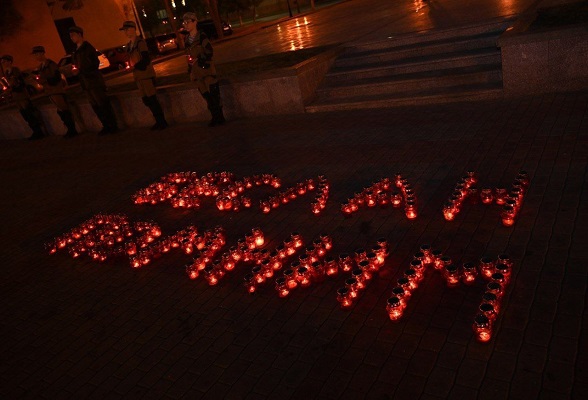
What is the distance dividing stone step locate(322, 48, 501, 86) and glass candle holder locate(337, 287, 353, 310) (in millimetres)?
7648

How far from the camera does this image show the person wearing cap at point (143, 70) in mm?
10998

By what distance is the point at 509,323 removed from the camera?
3434 millimetres

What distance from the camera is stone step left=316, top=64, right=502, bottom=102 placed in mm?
9227

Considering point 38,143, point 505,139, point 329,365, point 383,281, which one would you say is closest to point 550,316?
point 383,281

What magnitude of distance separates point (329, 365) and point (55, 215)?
6.53m

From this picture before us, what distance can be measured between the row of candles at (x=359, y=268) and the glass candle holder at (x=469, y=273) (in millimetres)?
822

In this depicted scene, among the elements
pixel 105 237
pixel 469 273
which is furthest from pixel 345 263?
pixel 105 237

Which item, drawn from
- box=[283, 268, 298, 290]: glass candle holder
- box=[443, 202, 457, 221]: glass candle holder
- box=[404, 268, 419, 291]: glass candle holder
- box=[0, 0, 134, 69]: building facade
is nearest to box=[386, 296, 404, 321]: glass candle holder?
box=[404, 268, 419, 291]: glass candle holder

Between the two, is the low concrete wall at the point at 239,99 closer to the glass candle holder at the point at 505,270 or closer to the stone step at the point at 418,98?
the stone step at the point at 418,98

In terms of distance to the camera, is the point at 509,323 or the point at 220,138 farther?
the point at 220,138

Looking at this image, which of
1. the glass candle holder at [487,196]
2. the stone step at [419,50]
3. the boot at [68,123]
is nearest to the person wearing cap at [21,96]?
the boot at [68,123]

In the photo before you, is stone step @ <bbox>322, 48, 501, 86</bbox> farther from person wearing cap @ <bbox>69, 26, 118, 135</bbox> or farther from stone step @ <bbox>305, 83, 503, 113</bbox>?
person wearing cap @ <bbox>69, 26, 118, 135</bbox>

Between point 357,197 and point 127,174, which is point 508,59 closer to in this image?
point 357,197

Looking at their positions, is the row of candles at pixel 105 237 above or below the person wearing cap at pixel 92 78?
below
